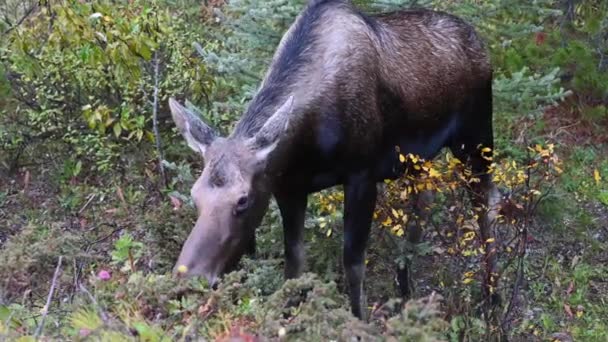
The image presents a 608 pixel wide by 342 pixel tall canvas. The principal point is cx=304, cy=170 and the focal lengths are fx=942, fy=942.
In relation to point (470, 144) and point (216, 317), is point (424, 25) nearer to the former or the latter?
point (470, 144)

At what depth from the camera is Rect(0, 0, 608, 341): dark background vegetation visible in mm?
4871

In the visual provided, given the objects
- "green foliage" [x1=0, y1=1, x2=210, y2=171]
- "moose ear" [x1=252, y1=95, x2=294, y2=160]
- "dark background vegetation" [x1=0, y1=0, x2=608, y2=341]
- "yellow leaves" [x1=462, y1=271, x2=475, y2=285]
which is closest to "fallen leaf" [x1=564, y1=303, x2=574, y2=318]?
"dark background vegetation" [x1=0, y1=0, x2=608, y2=341]

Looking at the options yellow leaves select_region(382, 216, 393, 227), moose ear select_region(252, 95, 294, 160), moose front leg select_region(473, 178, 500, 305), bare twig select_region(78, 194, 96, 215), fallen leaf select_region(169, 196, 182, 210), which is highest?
moose ear select_region(252, 95, 294, 160)

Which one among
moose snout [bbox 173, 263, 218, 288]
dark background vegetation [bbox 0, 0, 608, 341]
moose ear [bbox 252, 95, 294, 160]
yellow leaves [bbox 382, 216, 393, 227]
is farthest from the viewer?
yellow leaves [bbox 382, 216, 393, 227]

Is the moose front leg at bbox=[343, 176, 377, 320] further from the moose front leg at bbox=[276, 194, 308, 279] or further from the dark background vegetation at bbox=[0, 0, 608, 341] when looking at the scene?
the moose front leg at bbox=[276, 194, 308, 279]

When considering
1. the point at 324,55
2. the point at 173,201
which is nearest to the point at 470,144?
the point at 324,55

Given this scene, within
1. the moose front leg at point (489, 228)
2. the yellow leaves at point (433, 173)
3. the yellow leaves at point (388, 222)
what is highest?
the yellow leaves at point (433, 173)

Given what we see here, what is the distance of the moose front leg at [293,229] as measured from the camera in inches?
275

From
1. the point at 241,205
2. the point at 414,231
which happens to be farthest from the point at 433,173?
the point at 414,231

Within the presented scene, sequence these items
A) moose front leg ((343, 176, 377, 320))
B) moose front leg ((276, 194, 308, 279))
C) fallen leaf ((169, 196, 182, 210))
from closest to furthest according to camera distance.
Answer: moose front leg ((343, 176, 377, 320)) → moose front leg ((276, 194, 308, 279)) → fallen leaf ((169, 196, 182, 210))

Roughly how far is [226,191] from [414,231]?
266 centimetres

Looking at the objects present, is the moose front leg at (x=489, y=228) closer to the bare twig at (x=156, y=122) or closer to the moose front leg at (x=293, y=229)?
the moose front leg at (x=293, y=229)

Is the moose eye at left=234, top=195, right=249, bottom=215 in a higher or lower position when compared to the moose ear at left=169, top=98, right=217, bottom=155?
lower

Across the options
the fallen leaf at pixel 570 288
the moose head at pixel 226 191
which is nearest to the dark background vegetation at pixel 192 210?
the fallen leaf at pixel 570 288
